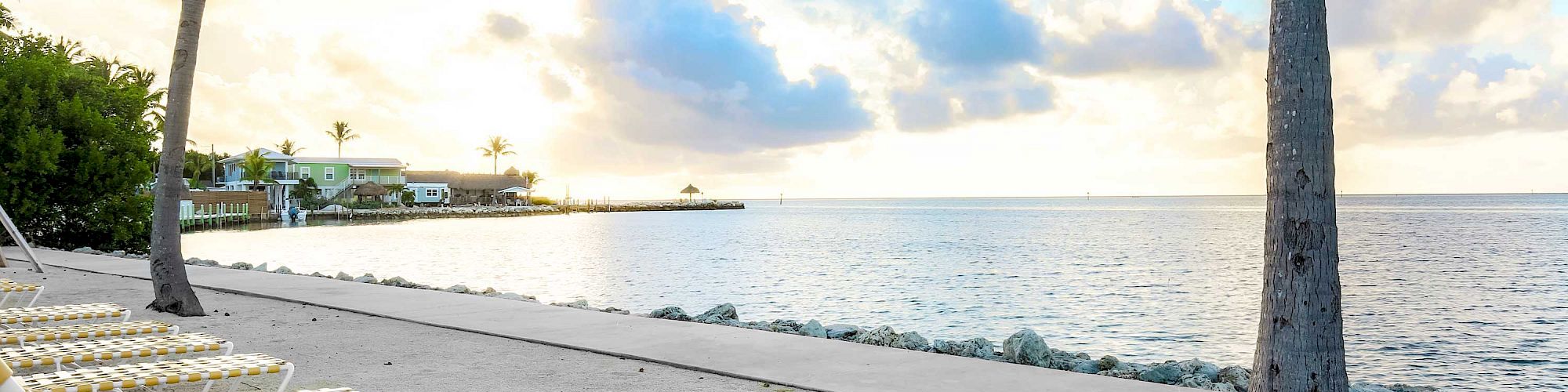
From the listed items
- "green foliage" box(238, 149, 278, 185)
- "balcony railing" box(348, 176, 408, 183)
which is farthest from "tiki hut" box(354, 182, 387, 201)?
"green foliage" box(238, 149, 278, 185)

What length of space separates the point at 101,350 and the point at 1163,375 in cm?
780

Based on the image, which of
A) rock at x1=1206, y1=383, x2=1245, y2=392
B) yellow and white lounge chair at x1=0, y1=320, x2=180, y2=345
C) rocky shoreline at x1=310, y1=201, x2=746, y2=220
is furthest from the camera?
rocky shoreline at x1=310, y1=201, x2=746, y2=220

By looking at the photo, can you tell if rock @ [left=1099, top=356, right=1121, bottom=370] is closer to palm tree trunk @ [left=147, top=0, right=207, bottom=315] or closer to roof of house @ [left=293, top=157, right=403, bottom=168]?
palm tree trunk @ [left=147, top=0, right=207, bottom=315]

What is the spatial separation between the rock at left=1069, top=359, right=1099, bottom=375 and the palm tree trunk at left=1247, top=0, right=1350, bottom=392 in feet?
10.7

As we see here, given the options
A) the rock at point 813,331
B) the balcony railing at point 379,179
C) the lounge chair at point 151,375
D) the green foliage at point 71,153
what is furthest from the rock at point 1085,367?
the balcony railing at point 379,179

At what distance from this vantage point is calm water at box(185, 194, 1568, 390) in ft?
52.3

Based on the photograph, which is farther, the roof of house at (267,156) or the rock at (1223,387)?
the roof of house at (267,156)

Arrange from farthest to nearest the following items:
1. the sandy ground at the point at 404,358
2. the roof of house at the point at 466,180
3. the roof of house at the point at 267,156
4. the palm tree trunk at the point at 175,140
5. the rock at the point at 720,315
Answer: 1. the roof of house at the point at 466,180
2. the roof of house at the point at 267,156
3. the rock at the point at 720,315
4. the palm tree trunk at the point at 175,140
5. the sandy ground at the point at 404,358

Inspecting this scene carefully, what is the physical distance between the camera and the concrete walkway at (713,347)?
265 inches

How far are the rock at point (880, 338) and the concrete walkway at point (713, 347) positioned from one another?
913 mm

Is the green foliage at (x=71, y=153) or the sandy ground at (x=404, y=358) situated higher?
the green foliage at (x=71, y=153)

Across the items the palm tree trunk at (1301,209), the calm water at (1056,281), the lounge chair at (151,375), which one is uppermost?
the palm tree trunk at (1301,209)

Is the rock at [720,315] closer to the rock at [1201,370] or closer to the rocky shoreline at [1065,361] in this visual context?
the rocky shoreline at [1065,361]

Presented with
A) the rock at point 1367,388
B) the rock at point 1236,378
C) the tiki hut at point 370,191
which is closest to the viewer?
the rock at point 1236,378
